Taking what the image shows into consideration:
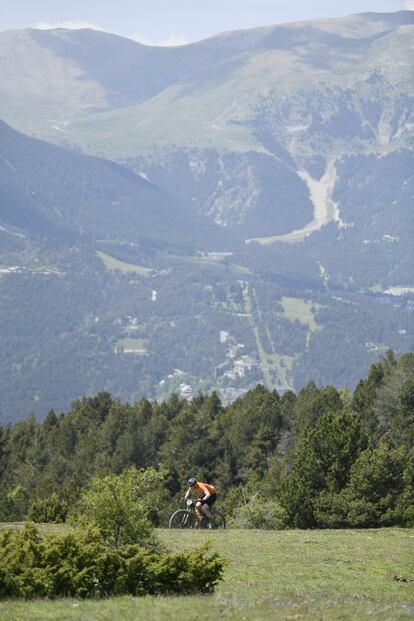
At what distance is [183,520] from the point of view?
39.8 meters

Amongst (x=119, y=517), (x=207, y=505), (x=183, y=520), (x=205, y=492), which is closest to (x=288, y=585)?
(x=119, y=517)

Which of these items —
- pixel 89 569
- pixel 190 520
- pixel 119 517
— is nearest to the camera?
pixel 89 569

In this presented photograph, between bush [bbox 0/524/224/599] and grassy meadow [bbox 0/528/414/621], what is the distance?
0.69 m

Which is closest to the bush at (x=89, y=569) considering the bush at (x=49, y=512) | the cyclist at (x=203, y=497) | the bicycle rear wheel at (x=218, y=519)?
the cyclist at (x=203, y=497)

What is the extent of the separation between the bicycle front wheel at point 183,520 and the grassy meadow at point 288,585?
1.54 metres

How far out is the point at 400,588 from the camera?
29109mm

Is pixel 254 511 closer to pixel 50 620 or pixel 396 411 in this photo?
pixel 50 620

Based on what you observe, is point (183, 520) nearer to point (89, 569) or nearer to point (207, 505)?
point (207, 505)

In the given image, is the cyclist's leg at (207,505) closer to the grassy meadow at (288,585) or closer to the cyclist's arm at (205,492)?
the cyclist's arm at (205,492)

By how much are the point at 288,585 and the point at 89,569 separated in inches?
244

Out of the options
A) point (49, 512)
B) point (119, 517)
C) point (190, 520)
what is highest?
point (119, 517)

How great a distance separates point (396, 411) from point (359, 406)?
5317 mm

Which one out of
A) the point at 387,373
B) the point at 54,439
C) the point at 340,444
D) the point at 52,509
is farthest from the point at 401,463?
the point at 54,439

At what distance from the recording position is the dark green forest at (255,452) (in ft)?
167
